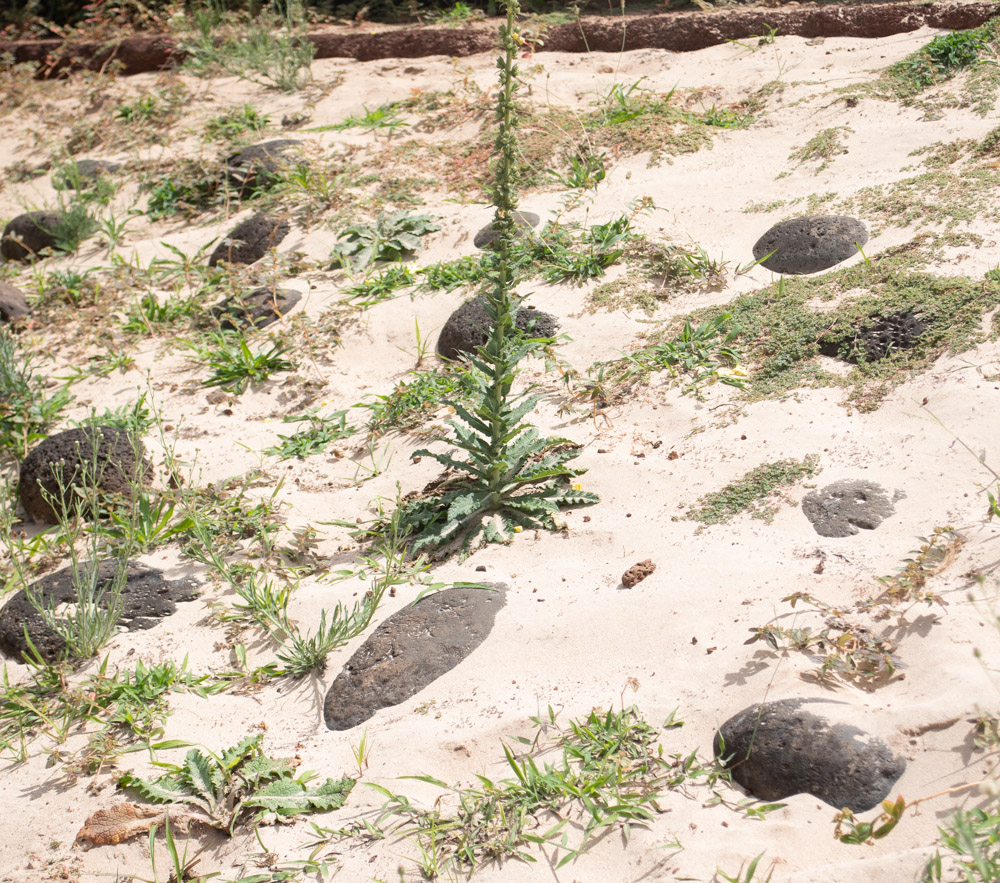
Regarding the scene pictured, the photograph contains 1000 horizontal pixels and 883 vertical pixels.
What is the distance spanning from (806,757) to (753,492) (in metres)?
1.21

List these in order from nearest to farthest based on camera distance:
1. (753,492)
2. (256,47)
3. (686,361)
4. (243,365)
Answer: (753,492) < (686,361) < (243,365) < (256,47)

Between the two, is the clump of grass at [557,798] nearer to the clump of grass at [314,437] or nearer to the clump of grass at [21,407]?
the clump of grass at [314,437]

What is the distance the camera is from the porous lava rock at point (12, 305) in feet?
18.7

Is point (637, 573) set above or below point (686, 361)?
below

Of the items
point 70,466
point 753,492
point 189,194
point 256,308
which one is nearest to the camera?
point 753,492

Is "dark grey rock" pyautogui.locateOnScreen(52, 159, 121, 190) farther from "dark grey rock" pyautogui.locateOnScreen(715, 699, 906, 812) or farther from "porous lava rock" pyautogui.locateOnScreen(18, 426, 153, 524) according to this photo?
"dark grey rock" pyautogui.locateOnScreen(715, 699, 906, 812)

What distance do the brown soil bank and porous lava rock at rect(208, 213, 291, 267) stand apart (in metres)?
2.27

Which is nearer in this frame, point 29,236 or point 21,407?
point 21,407

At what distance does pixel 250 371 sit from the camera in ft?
16.3

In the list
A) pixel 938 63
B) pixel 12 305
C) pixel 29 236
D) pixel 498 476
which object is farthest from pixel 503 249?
pixel 29 236

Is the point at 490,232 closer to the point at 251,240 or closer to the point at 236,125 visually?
the point at 251,240

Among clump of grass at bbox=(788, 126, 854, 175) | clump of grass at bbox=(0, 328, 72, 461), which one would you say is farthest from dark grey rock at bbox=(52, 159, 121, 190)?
clump of grass at bbox=(788, 126, 854, 175)

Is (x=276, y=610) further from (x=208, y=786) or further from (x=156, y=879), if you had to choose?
(x=156, y=879)

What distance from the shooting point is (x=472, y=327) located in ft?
15.2
